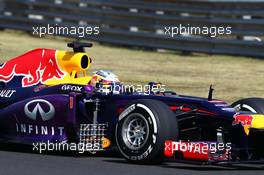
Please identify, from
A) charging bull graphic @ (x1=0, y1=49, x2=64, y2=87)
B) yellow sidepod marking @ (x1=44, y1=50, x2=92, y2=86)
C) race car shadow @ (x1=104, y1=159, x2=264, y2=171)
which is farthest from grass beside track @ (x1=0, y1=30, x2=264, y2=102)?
race car shadow @ (x1=104, y1=159, x2=264, y2=171)

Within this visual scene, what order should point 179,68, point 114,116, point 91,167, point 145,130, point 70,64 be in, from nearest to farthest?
point 91,167 < point 145,130 < point 114,116 < point 70,64 < point 179,68

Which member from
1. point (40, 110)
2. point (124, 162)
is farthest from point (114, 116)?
point (40, 110)

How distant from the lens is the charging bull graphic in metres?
10.1

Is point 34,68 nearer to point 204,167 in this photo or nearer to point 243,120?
point 204,167

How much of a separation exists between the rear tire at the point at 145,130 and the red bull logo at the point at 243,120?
62 cm

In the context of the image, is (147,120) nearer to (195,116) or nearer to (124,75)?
(195,116)

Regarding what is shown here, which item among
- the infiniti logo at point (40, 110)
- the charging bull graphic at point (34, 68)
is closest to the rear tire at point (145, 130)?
the infiniti logo at point (40, 110)

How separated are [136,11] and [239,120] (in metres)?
11.6

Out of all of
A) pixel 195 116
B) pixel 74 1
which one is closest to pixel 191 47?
pixel 74 1

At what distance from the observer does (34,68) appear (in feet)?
33.4

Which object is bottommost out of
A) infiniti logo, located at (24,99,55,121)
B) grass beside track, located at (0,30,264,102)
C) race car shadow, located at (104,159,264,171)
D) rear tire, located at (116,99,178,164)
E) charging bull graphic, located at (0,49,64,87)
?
race car shadow, located at (104,159,264,171)

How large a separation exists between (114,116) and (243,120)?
4.84ft

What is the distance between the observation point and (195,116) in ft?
28.0

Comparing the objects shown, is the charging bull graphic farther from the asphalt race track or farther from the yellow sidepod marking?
the asphalt race track
